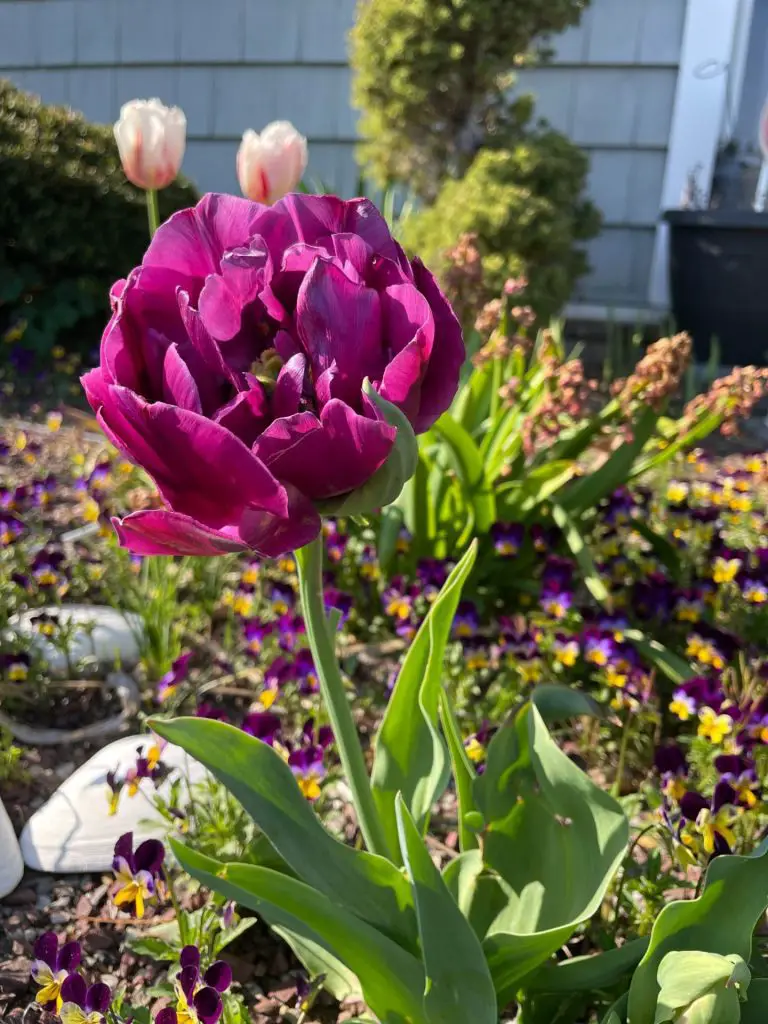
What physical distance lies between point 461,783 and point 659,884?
371mm

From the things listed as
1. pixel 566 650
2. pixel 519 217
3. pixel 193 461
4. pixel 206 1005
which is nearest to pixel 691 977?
pixel 206 1005

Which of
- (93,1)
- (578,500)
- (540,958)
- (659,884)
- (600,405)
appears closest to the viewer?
(540,958)

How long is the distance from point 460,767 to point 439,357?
0.52 meters

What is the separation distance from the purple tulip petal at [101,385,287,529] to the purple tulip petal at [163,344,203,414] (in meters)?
0.02

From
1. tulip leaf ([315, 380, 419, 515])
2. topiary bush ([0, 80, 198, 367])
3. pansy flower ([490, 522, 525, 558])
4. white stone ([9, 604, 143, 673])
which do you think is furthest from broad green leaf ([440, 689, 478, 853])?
topiary bush ([0, 80, 198, 367])

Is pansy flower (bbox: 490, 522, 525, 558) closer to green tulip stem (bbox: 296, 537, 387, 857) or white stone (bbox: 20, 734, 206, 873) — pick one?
white stone (bbox: 20, 734, 206, 873)

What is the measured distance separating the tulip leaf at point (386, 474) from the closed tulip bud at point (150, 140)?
1.25 metres

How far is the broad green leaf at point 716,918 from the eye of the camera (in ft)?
2.51

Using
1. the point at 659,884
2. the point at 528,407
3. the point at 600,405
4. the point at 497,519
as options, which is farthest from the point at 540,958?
the point at 600,405

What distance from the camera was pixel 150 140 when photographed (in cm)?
163

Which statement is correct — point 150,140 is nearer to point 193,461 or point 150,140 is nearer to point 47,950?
point 193,461

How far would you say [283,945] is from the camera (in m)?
1.26

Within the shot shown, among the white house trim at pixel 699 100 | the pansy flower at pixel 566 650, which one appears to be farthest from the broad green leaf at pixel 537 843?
the white house trim at pixel 699 100

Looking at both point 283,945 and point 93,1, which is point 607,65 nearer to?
point 93,1
